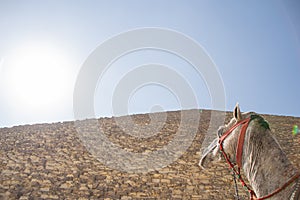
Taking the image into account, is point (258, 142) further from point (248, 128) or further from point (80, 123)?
point (80, 123)

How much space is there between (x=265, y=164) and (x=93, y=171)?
32.3 feet

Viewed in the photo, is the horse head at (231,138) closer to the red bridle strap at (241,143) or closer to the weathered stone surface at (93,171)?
the red bridle strap at (241,143)

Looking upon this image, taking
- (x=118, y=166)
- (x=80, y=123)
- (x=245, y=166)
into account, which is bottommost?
(x=245, y=166)

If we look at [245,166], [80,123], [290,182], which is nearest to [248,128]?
[245,166]

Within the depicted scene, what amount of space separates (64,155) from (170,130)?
601 centimetres

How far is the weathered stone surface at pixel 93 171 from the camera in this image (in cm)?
1018

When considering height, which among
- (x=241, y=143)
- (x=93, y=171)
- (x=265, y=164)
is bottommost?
(x=265, y=164)

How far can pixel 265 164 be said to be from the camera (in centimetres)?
281

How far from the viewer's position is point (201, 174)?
11898mm

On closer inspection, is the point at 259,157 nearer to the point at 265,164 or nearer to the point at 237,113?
the point at 265,164

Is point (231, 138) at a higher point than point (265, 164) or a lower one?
higher

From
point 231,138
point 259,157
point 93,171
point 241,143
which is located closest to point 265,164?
point 259,157

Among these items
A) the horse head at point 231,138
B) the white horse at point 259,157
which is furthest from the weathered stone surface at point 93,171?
the white horse at point 259,157

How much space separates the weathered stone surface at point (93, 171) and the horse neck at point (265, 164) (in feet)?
24.4
